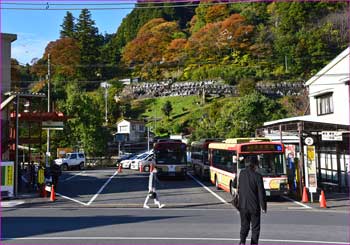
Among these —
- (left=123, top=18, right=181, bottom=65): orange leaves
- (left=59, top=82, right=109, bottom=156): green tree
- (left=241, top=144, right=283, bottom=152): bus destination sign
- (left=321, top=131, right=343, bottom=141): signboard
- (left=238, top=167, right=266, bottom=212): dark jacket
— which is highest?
(left=123, top=18, right=181, bottom=65): orange leaves

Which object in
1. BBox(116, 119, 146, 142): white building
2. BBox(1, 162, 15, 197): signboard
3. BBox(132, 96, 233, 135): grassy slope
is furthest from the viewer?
BBox(132, 96, 233, 135): grassy slope

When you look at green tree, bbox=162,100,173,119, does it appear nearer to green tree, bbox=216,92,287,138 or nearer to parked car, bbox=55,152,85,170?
green tree, bbox=216,92,287,138

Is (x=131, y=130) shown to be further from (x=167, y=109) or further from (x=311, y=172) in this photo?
(x=311, y=172)

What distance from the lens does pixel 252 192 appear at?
8.34 m

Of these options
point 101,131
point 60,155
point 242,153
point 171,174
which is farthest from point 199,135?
point 242,153

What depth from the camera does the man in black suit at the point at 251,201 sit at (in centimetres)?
827

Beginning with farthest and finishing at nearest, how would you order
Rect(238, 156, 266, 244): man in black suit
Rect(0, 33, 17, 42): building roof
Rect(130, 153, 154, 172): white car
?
1. Rect(130, 153, 154, 172): white car
2. Rect(0, 33, 17, 42): building roof
3. Rect(238, 156, 266, 244): man in black suit

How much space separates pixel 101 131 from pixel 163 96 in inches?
1880

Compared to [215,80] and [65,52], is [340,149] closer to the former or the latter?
[215,80]

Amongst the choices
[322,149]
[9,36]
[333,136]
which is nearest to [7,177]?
[9,36]

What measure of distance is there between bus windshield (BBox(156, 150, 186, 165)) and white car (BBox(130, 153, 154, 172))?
9.56m

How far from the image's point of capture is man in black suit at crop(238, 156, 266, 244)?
827cm

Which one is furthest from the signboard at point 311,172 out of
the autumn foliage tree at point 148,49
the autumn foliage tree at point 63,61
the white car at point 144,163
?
the autumn foliage tree at point 148,49

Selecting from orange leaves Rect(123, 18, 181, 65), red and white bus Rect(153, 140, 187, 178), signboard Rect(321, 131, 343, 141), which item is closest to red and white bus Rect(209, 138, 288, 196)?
signboard Rect(321, 131, 343, 141)
